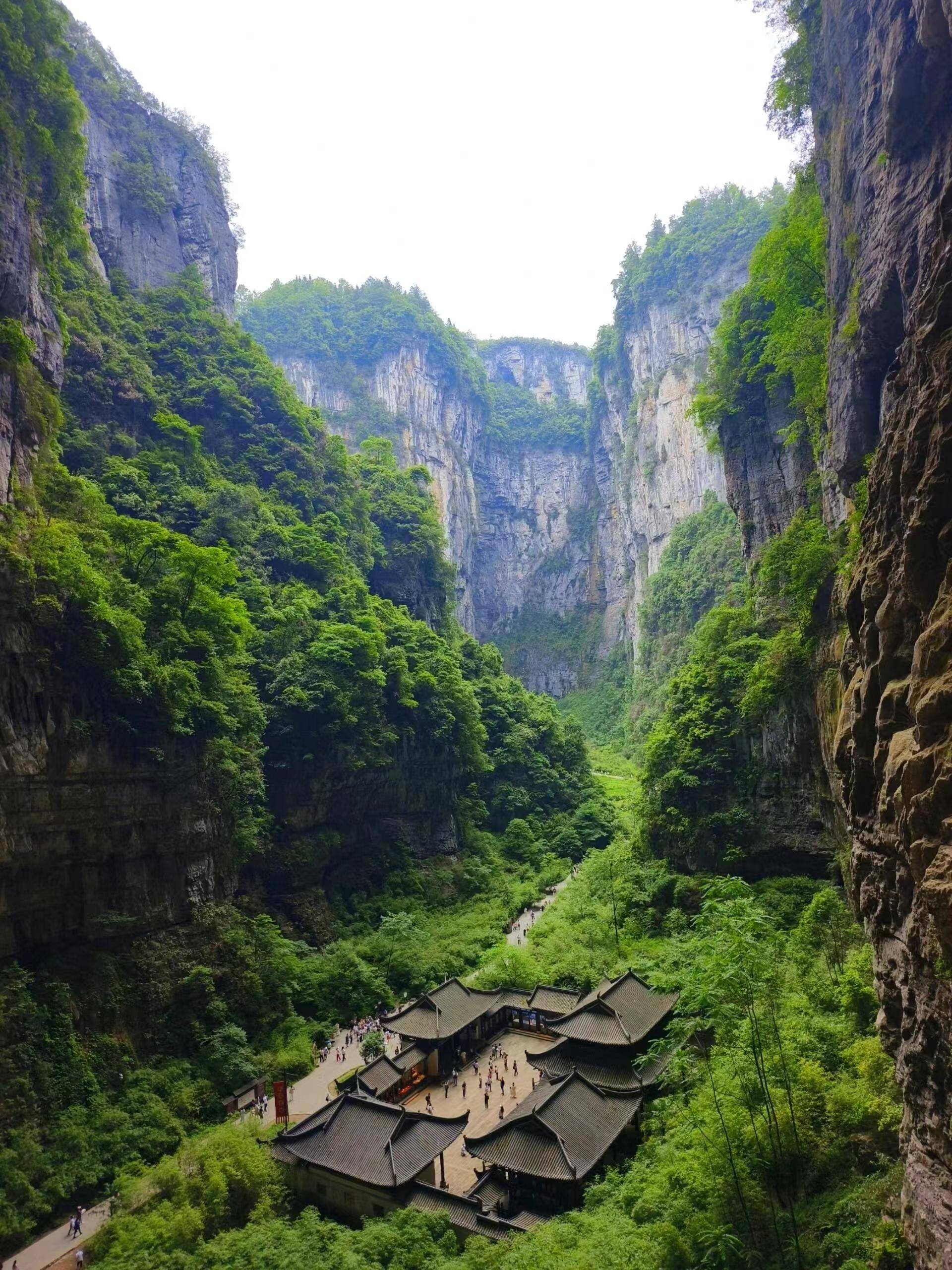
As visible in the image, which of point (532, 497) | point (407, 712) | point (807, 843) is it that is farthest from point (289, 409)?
point (532, 497)

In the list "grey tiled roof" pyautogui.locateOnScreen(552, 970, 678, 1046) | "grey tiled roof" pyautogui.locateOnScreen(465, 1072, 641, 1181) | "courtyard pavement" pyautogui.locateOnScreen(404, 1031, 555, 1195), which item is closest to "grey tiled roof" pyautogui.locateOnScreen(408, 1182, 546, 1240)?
"grey tiled roof" pyautogui.locateOnScreen(465, 1072, 641, 1181)

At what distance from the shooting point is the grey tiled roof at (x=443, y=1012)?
21188 mm

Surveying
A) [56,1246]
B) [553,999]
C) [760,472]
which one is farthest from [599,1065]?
[760,472]

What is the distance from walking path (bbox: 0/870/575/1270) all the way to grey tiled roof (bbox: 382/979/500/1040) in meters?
1.01

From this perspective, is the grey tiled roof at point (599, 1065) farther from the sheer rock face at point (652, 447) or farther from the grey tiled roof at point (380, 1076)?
the sheer rock face at point (652, 447)

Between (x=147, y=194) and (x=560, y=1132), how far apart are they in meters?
51.5

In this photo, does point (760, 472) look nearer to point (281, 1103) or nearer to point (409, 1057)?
point (409, 1057)

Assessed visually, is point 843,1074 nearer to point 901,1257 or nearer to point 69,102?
point 901,1257

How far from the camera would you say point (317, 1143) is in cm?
1550

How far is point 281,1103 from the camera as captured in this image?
18.0m

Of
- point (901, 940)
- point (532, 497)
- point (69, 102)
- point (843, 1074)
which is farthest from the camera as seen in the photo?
point (532, 497)

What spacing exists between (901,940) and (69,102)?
29.6 metres

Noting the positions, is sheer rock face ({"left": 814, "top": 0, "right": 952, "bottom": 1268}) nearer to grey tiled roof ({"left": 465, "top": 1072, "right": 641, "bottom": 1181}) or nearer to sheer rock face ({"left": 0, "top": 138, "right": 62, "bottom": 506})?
grey tiled roof ({"left": 465, "top": 1072, "right": 641, "bottom": 1181})

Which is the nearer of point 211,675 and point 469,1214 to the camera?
point 469,1214
